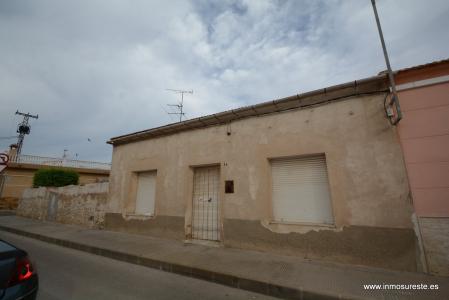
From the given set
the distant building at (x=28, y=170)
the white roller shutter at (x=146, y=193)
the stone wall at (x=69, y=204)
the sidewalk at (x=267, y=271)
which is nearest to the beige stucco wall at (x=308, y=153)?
the sidewalk at (x=267, y=271)

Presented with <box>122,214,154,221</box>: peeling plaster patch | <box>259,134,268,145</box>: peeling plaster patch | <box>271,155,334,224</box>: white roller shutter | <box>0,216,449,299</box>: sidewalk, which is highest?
<box>259,134,268,145</box>: peeling plaster patch

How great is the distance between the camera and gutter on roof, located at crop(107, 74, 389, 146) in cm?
465

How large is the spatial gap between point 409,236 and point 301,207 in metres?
1.95

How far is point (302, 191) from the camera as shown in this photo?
16.9 feet

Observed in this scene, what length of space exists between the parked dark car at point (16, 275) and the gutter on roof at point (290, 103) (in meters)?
5.01

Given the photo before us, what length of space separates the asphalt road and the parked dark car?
0.33 meters

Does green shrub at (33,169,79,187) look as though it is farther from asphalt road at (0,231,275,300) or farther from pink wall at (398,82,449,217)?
pink wall at (398,82,449,217)

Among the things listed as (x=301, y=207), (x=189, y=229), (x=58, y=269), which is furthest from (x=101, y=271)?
(x=301, y=207)

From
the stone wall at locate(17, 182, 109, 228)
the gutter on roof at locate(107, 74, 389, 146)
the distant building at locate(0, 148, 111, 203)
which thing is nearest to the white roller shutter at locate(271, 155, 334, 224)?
the gutter on roof at locate(107, 74, 389, 146)

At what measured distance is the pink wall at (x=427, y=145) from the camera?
387 cm

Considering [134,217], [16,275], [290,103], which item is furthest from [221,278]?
[134,217]

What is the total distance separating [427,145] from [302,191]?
8.16 feet

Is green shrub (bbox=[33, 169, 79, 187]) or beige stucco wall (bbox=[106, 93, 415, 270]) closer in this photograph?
beige stucco wall (bbox=[106, 93, 415, 270])

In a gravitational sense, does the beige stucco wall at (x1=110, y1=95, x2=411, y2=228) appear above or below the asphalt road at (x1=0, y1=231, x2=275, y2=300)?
above
